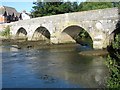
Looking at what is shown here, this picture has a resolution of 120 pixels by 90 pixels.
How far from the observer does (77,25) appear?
26266 mm

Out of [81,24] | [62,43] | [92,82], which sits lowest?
[92,82]

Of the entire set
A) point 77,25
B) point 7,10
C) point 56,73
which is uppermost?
point 7,10

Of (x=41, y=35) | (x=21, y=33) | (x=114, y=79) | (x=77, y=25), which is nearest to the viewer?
(x=114, y=79)

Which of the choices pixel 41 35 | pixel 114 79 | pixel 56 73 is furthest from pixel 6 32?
pixel 114 79

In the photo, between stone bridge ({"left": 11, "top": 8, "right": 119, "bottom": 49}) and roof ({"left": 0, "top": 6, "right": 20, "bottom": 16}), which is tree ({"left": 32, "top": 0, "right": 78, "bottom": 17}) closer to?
stone bridge ({"left": 11, "top": 8, "right": 119, "bottom": 49})

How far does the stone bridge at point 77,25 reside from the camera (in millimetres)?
22367

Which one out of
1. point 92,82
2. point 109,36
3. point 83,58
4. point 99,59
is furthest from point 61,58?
point 92,82

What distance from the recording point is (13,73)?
1592 cm

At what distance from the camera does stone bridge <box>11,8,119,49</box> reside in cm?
2237

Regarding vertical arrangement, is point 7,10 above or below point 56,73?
above

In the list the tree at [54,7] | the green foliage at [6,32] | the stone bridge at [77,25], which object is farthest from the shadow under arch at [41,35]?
the green foliage at [6,32]

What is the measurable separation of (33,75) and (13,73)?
1.42m

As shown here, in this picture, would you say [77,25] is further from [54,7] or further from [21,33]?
[21,33]

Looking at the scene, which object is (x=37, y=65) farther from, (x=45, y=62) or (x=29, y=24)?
(x=29, y=24)
